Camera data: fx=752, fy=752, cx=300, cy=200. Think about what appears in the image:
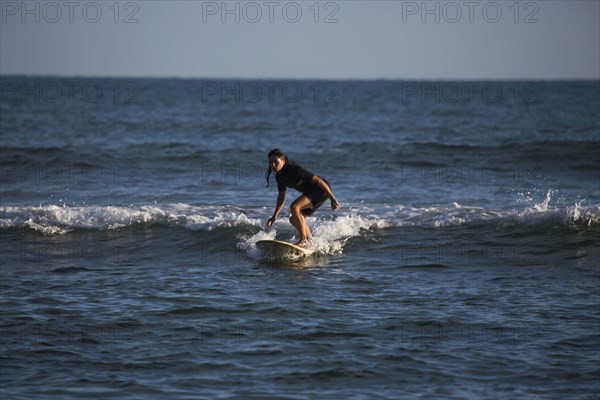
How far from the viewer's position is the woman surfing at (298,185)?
1140cm

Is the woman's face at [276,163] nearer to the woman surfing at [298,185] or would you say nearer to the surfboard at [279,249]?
the woman surfing at [298,185]

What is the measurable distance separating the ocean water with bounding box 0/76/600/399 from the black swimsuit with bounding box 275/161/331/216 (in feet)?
3.55

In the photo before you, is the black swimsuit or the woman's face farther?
the black swimsuit

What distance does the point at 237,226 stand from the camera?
46.8ft

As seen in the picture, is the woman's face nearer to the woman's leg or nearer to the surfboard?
the woman's leg

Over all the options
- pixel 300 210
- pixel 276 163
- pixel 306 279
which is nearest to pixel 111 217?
pixel 300 210

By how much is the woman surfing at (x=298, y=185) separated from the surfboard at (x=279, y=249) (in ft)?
1.22

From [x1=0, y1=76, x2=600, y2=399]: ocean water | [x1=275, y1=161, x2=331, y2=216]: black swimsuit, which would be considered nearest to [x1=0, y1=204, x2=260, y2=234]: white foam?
[x1=0, y1=76, x2=600, y2=399]: ocean water

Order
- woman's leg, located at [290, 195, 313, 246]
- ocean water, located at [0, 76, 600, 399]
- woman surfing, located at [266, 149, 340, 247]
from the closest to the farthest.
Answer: ocean water, located at [0, 76, 600, 399] → woman surfing, located at [266, 149, 340, 247] → woman's leg, located at [290, 195, 313, 246]

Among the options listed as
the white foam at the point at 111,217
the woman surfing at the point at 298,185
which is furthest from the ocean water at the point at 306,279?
the woman surfing at the point at 298,185

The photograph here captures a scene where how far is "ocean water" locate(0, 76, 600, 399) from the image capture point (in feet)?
23.8

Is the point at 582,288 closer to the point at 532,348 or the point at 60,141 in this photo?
the point at 532,348

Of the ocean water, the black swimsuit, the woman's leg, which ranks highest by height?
the black swimsuit

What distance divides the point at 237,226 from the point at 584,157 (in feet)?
44.0
